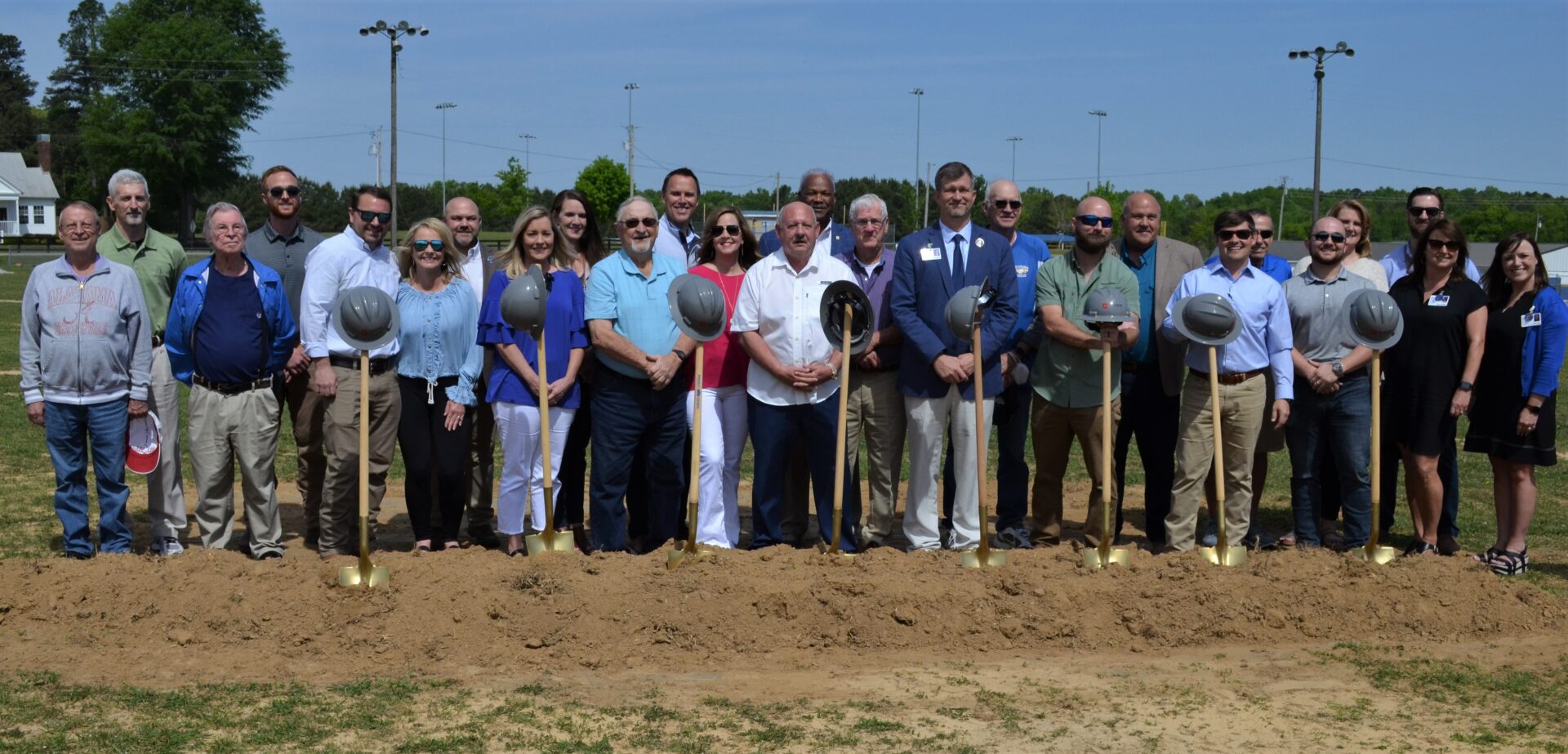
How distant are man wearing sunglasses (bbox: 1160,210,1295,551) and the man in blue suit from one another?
1.17 m

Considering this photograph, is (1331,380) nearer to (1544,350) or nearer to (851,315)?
(1544,350)

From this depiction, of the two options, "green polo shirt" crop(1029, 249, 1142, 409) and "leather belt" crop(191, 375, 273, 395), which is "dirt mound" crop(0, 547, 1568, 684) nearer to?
"leather belt" crop(191, 375, 273, 395)

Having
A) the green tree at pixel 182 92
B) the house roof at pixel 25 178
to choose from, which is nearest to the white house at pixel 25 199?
the house roof at pixel 25 178

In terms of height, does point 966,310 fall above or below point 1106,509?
above

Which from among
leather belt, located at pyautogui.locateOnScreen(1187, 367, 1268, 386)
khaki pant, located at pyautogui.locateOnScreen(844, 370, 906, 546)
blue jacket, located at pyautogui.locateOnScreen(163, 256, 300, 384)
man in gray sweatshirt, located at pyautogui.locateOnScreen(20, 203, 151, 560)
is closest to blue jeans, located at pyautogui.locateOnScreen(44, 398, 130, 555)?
man in gray sweatshirt, located at pyautogui.locateOnScreen(20, 203, 151, 560)

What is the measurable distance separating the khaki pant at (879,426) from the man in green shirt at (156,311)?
13.4 feet

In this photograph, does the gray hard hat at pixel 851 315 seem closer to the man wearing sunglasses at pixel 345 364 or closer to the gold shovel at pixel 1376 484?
the man wearing sunglasses at pixel 345 364

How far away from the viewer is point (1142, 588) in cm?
741

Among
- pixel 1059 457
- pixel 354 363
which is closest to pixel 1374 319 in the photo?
pixel 1059 457

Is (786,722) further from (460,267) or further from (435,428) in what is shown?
(460,267)

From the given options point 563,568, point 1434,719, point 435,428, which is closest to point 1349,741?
point 1434,719

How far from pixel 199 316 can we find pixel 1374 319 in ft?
22.0

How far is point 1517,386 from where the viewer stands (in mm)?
8430

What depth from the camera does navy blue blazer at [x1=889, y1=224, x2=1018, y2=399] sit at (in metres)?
8.15
